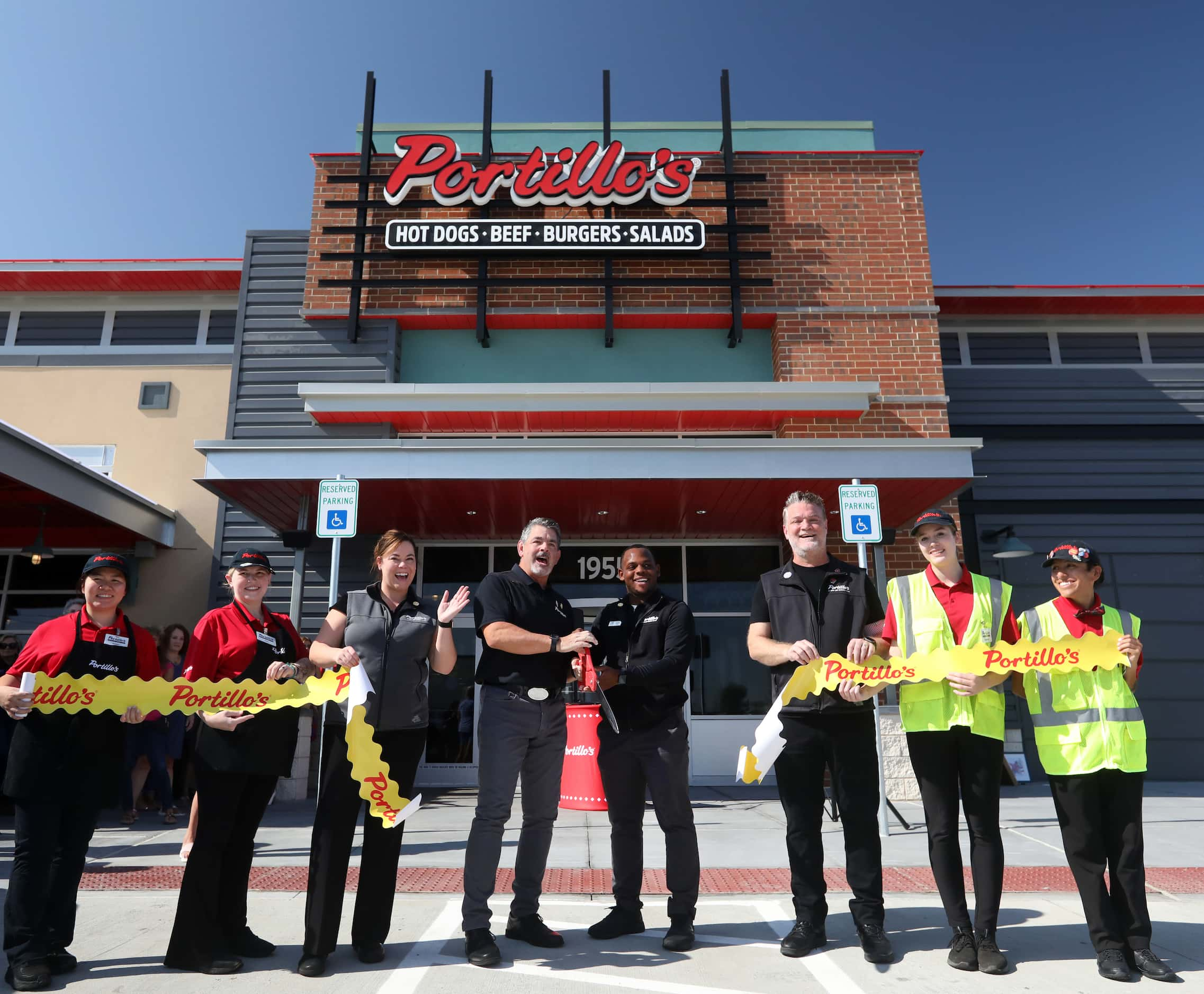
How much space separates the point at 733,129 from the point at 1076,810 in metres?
11.8

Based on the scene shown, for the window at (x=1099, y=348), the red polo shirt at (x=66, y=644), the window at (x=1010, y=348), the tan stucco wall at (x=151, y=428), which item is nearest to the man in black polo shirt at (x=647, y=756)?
the red polo shirt at (x=66, y=644)

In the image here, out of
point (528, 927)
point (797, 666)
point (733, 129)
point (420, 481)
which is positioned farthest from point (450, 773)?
point (733, 129)

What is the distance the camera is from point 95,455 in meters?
12.4

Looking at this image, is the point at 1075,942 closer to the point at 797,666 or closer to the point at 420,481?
the point at 797,666

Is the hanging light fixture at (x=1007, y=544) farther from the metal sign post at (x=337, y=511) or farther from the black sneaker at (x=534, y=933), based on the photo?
the black sneaker at (x=534, y=933)

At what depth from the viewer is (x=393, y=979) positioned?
337 centimetres

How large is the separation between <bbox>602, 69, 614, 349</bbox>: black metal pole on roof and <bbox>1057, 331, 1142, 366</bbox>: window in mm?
7590

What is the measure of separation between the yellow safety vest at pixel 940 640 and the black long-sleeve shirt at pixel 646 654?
1.01 meters

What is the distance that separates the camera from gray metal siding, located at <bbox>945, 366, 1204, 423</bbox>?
1310 cm

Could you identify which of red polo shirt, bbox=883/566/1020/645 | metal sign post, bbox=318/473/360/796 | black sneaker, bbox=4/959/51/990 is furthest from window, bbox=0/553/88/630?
red polo shirt, bbox=883/566/1020/645

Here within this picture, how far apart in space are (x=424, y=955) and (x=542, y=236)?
10.2 metres

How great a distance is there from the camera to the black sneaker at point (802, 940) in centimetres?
363

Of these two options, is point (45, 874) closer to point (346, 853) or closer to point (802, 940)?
point (346, 853)

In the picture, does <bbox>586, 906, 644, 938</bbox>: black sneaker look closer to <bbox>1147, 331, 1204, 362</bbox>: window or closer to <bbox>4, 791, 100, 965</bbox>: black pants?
<bbox>4, 791, 100, 965</bbox>: black pants
